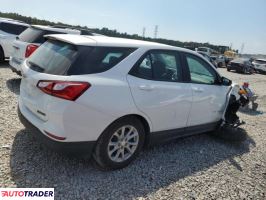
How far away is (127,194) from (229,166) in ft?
6.66

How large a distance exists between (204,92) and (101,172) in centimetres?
226

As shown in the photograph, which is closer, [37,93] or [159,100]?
[37,93]

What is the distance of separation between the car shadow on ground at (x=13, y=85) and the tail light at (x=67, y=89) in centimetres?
401

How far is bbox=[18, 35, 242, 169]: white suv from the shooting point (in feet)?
10.1

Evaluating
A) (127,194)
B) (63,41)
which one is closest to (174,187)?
(127,194)

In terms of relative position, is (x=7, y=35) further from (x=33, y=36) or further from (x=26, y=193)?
(x=26, y=193)

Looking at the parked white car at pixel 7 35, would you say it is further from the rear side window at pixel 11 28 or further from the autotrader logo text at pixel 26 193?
the autotrader logo text at pixel 26 193

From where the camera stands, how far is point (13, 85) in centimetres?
730

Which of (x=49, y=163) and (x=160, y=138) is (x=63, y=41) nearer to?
(x=49, y=163)

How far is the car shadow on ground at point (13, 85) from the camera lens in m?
6.82

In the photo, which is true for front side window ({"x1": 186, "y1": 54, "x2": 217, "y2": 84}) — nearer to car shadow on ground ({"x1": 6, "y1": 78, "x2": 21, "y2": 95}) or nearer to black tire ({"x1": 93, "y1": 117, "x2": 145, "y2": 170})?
black tire ({"x1": 93, "y1": 117, "x2": 145, "y2": 170})

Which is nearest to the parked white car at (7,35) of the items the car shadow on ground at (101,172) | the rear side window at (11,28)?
the rear side window at (11,28)

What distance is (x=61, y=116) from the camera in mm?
3008

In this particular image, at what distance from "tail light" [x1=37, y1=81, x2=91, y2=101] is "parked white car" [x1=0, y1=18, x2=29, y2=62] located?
752 cm
